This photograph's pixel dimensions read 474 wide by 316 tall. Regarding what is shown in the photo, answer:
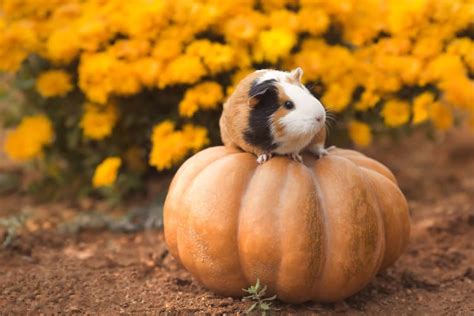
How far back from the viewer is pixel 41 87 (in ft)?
13.8

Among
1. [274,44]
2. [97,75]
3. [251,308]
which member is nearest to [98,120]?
[97,75]

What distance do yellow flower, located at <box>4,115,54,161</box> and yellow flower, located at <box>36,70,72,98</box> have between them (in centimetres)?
24

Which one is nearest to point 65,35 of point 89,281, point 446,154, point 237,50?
point 237,50

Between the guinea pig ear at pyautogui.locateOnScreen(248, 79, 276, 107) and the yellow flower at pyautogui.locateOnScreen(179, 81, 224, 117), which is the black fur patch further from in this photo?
the yellow flower at pyautogui.locateOnScreen(179, 81, 224, 117)

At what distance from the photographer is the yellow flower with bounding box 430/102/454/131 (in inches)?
162

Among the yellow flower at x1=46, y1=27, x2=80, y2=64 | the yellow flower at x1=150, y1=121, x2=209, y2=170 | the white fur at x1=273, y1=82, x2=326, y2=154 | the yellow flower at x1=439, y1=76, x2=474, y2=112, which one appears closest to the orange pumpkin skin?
the white fur at x1=273, y1=82, x2=326, y2=154

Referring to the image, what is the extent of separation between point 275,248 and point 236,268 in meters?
0.21

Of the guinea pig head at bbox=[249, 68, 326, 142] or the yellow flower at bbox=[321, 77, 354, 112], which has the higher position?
the guinea pig head at bbox=[249, 68, 326, 142]

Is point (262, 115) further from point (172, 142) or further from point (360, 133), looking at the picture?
point (360, 133)

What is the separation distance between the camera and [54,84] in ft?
13.8

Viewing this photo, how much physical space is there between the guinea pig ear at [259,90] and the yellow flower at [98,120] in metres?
1.58

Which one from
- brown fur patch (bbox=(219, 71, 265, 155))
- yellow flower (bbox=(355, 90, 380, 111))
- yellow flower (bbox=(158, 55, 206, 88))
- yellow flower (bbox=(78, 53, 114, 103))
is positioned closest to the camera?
brown fur patch (bbox=(219, 71, 265, 155))

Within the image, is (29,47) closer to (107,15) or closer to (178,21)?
(107,15)

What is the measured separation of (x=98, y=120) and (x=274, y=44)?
116 cm
